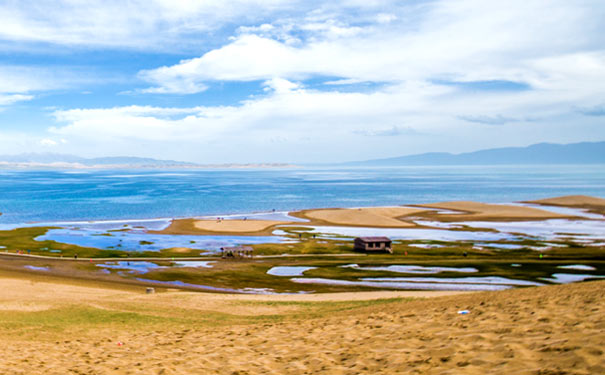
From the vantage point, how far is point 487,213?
109938mm

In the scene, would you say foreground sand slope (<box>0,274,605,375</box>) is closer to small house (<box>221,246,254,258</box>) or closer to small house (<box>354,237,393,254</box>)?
small house (<box>221,246,254,258</box>)

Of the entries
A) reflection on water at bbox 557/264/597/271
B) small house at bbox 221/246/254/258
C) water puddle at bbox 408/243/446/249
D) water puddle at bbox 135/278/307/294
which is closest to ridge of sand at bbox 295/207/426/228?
water puddle at bbox 408/243/446/249

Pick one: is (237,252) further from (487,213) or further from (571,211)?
(571,211)

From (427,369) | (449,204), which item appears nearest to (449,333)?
(427,369)

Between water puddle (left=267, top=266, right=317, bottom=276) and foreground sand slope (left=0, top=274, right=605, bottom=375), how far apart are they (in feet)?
95.3

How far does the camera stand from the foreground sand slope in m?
9.76

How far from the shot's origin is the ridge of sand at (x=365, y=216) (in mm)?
93750

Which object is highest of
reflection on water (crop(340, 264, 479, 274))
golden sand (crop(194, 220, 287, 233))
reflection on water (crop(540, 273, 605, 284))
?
golden sand (crop(194, 220, 287, 233))

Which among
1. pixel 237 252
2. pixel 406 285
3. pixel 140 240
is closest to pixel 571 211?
pixel 406 285

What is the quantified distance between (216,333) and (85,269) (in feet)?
132

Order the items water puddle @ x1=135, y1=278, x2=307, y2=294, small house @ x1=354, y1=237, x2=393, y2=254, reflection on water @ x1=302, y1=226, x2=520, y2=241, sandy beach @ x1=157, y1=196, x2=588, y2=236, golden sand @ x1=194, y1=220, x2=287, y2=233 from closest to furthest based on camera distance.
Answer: water puddle @ x1=135, y1=278, x2=307, y2=294 < small house @ x1=354, y1=237, x2=393, y2=254 < reflection on water @ x1=302, y1=226, x2=520, y2=241 < golden sand @ x1=194, y1=220, x2=287, y2=233 < sandy beach @ x1=157, y1=196, x2=588, y2=236

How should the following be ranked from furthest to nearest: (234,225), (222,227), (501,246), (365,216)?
(365,216), (234,225), (222,227), (501,246)

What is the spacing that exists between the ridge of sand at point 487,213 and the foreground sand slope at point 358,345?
292ft

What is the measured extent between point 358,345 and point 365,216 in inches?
3473
